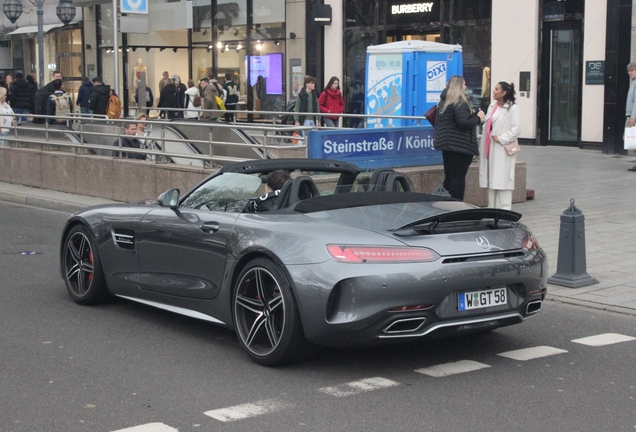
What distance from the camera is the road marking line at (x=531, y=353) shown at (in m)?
6.41

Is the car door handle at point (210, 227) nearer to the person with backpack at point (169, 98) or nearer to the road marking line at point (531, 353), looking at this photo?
the road marking line at point (531, 353)

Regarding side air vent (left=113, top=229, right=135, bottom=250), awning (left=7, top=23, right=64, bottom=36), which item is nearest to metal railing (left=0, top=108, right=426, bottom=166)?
side air vent (left=113, top=229, right=135, bottom=250)

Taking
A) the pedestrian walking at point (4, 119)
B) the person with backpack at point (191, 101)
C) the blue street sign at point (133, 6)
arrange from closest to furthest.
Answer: the pedestrian walking at point (4, 119) < the blue street sign at point (133, 6) < the person with backpack at point (191, 101)

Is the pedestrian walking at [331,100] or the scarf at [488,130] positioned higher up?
the pedestrian walking at [331,100]

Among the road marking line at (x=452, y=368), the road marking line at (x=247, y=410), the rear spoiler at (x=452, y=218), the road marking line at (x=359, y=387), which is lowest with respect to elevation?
the road marking line at (x=452, y=368)

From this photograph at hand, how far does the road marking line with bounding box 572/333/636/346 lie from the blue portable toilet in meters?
9.67

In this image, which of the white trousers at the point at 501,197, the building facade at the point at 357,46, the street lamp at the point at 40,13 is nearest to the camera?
the white trousers at the point at 501,197

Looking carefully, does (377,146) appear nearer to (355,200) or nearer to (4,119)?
(355,200)

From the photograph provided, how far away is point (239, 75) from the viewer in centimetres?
3172

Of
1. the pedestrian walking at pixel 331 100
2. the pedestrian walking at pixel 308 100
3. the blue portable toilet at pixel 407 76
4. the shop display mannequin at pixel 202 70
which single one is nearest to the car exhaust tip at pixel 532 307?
the blue portable toilet at pixel 407 76

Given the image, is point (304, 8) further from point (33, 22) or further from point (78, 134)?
point (33, 22)

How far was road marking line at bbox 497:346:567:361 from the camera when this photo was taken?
6406 millimetres

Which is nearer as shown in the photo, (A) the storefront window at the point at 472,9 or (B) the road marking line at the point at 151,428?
(B) the road marking line at the point at 151,428

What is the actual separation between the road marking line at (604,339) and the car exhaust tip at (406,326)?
1711 mm
